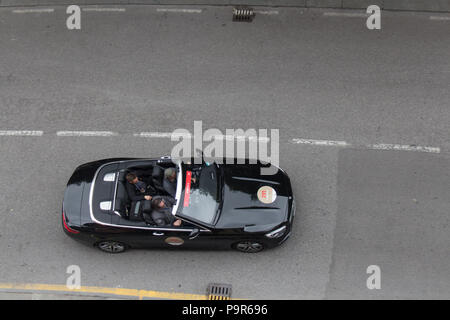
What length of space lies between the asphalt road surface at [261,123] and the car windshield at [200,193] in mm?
1036

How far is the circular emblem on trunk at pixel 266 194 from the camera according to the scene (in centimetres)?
746

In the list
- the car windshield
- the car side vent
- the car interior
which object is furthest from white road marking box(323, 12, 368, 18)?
the car interior

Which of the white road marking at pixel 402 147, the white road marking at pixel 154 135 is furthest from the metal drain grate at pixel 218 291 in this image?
the white road marking at pixel 402 147

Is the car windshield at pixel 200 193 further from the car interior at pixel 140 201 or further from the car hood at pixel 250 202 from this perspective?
the car interior at pixel 140 201

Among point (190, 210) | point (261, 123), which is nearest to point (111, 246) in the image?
point (190, 210)

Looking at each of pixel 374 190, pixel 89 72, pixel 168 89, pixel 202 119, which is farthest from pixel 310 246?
pixel 89 72

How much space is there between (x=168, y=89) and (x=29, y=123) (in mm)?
3220

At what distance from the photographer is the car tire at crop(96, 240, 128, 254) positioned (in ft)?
24.4

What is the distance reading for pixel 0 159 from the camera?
349 inches

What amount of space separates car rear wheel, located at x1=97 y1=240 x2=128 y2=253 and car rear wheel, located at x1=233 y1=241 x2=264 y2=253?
2.06m

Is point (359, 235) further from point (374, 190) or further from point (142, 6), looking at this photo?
point (142, 6)

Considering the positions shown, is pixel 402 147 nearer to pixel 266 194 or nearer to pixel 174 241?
pixel 266 194

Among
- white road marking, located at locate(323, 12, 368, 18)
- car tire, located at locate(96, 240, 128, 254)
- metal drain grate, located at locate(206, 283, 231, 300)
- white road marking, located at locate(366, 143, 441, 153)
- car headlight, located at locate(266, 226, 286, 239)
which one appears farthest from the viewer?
white road marking, located at locate(323, 12, 368, 18)

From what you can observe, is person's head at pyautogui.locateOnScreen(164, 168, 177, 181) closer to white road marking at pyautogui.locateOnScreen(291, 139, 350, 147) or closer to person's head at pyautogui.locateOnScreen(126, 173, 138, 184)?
person's head at pyautogui.locateOnScreen(126, 173, 138, 184)
